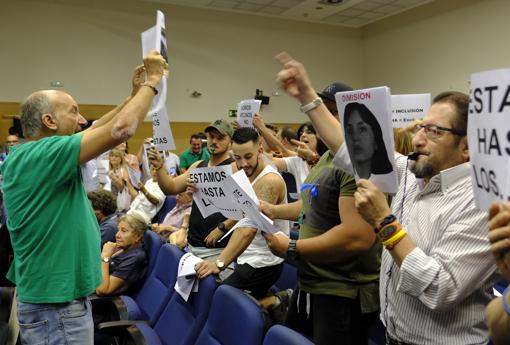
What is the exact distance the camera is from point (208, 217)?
3010mm

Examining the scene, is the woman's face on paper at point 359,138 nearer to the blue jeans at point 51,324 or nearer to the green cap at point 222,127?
the blue jeans at point 51,324

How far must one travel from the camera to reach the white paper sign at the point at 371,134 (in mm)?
1262

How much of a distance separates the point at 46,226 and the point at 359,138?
118cm

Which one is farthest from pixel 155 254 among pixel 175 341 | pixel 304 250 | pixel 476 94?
pixel 476 94

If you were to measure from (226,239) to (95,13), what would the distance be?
25.9 feet

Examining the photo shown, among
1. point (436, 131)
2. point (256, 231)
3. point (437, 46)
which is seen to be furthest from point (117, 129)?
point (437, 46)

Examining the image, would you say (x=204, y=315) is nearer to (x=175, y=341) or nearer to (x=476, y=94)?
(x=175, y=341)

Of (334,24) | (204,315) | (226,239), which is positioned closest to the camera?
(204,315)

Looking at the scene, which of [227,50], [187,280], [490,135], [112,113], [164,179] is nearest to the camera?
[490,135]

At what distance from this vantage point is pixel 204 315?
2.11 m

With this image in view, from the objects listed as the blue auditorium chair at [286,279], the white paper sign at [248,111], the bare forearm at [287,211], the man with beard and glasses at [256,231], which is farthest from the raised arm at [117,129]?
the white paper sign at [248,111]

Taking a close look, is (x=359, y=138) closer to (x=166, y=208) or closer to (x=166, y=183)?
(x=166, y=183)

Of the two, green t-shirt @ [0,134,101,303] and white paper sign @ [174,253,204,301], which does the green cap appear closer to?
white paper sign @ [174,253,204,301]

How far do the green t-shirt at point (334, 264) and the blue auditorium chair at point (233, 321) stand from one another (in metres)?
0.29
